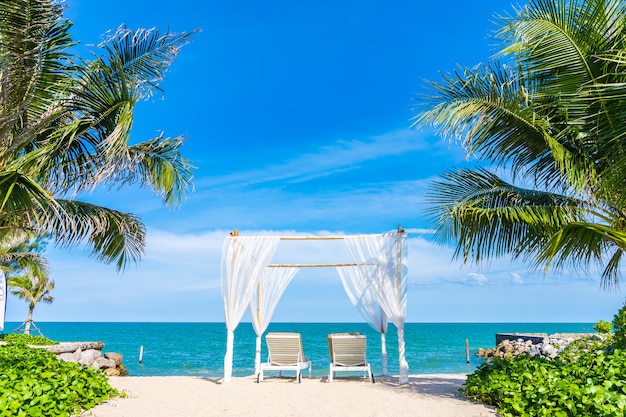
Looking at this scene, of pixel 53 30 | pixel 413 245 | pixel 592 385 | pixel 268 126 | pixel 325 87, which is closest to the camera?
pixel 592 385

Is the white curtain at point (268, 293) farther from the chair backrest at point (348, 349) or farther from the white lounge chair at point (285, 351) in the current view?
the chair backrest at point (348, 349)

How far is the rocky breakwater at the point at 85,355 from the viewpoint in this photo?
372 inches

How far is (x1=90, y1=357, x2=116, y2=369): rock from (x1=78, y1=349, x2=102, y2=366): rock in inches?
2.9

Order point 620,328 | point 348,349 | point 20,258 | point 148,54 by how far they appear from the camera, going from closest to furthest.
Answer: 1. point 620,328
2. point 148,54
3. point 348,349
4. point 20,258

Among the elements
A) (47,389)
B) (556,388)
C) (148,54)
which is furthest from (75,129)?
(556,388)

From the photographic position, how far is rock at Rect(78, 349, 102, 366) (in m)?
9.99

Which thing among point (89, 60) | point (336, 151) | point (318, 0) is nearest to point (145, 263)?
point (89, 60)

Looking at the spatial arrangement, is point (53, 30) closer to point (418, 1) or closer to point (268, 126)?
point (418, 1)

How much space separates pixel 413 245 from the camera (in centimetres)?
725

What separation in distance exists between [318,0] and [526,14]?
4.53 meters

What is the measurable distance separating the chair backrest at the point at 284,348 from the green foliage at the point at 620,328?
4.13 meters

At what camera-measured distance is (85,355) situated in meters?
10.1

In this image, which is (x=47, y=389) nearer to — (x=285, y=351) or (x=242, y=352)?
(x=285, y=351)

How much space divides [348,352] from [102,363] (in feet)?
19.8
